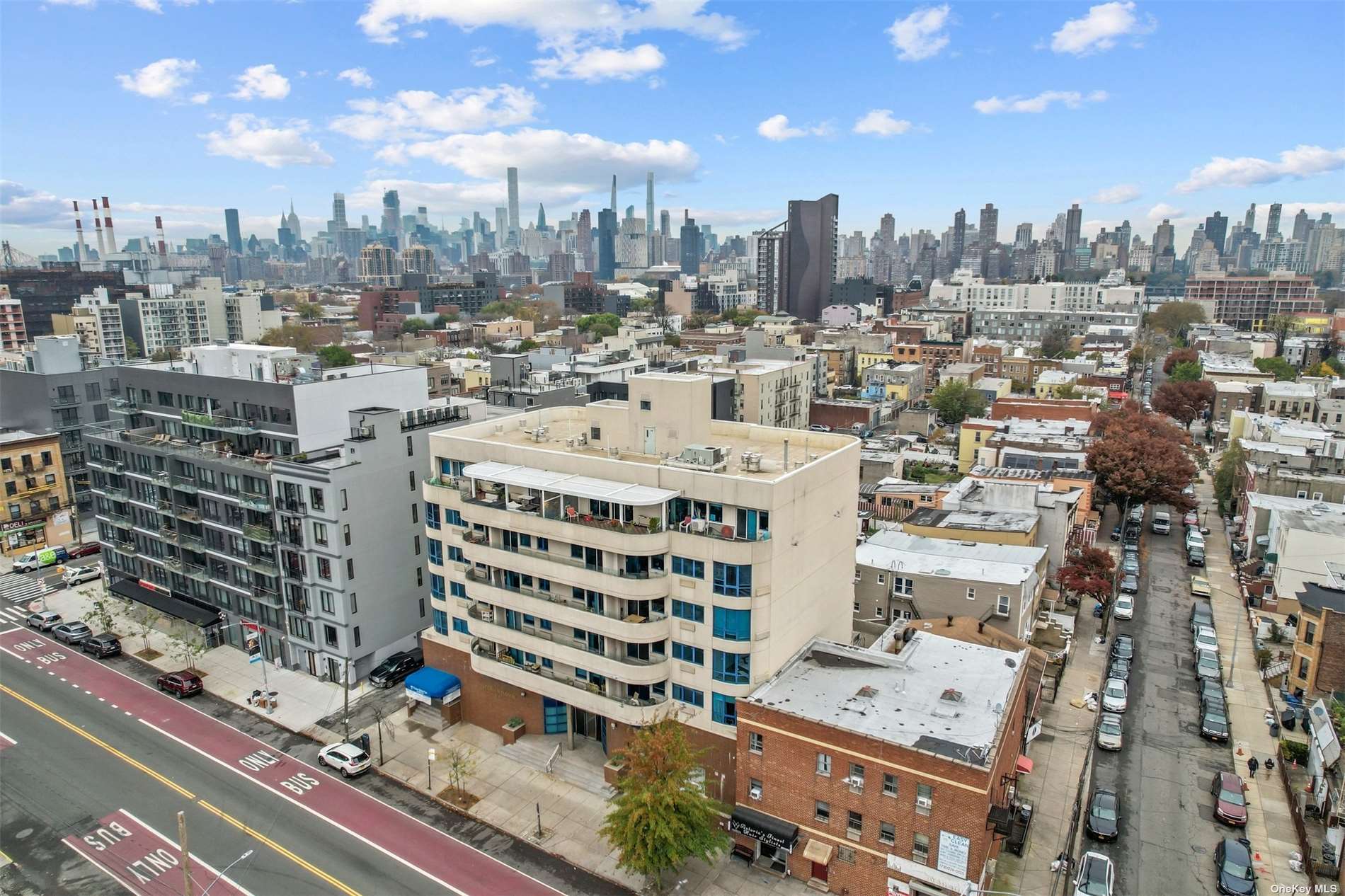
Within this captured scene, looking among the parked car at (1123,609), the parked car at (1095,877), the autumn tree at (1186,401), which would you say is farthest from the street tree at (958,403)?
the parked car at (1095,877)

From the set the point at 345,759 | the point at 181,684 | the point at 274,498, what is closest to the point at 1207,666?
the point at 345,759

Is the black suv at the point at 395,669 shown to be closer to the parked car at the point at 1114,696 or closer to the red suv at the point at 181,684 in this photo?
the red suv at the point at 181,684

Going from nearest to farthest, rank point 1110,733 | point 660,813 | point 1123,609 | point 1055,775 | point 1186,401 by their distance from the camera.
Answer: point 660,813 → point 1055,775 → point 1110,733 → point 1123,609 → point 1186,401

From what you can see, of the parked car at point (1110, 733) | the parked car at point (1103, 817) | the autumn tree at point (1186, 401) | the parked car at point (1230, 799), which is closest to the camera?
the parked car at point (1103, 817)

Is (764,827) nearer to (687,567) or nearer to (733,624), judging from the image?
→ (733,624)

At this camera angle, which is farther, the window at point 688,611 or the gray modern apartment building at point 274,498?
the gray modern apartment building at point 274,498

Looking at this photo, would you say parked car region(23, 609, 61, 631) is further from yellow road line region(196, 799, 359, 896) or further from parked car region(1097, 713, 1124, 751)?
parked car region(1097, 713, 1124, 751)
